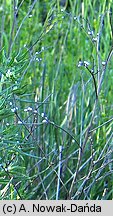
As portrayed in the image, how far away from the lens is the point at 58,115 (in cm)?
334

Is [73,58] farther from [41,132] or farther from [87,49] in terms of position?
[41,132]

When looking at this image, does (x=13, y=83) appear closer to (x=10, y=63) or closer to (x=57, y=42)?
(x=10, y=63)

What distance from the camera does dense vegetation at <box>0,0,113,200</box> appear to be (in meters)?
2.36

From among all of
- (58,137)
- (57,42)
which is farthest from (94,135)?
(57,42)

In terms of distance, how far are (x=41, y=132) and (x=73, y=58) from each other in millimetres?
841

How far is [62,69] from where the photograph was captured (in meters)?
3.62

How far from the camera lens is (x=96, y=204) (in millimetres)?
2342

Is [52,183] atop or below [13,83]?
below

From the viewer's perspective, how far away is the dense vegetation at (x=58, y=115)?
7.74 ft

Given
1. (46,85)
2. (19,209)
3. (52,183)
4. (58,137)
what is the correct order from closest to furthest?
(19,209) < (52,183) < (58,137) < (46,85)

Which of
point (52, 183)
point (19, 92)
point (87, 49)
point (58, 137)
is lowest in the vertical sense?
point (52, 183)

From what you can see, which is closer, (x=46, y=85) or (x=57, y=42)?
(x=46, y=85)

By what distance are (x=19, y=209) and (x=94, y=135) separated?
3.67 ft

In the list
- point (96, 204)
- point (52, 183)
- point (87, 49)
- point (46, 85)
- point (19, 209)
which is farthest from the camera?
point (87, 49)
